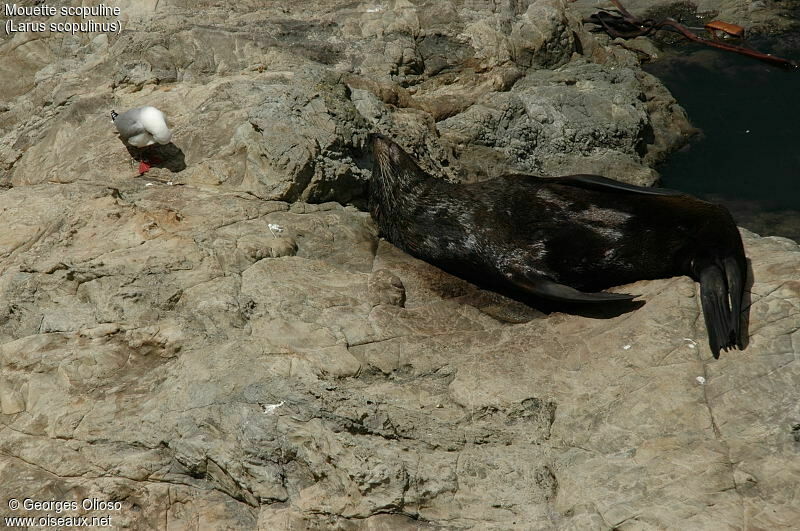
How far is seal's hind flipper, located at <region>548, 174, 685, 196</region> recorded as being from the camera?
231 inches

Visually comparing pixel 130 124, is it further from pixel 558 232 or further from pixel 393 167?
pixel 558 232

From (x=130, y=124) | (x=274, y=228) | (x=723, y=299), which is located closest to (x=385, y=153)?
(x=274, y=228)

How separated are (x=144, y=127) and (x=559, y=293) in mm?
3547

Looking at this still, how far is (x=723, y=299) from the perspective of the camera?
4.82 m

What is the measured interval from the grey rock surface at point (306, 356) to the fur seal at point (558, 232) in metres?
0.16

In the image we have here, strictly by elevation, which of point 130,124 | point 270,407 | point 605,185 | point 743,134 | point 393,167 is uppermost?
point 605,185

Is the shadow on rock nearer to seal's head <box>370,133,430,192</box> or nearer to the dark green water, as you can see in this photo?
seal's head <box>370,133,430,192</box>

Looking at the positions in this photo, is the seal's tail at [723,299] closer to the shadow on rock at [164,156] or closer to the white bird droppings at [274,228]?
the white bird droppings at [274,228]

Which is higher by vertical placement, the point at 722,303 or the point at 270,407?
the point at 722,303

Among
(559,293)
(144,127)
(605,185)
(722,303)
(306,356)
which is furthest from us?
(144,127)

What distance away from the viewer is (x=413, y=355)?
16.0ft

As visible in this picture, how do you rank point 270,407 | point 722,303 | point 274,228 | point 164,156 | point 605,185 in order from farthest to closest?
point 164,156, point 605,185, point 274,228, point 722,303, point 270,407

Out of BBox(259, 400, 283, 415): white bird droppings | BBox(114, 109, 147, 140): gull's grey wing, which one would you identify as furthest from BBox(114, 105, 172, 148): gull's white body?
BBox(259, 400, 283, 415): white bird droppings

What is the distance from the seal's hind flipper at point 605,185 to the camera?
5.86 metres
